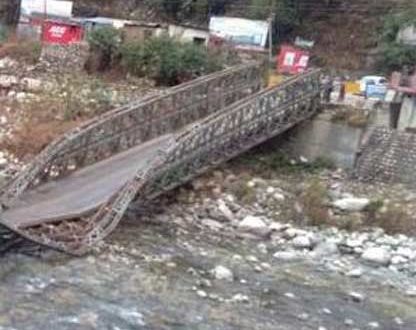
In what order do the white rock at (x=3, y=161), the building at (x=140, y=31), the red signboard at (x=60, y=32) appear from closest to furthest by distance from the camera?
the white rock at (x=3, y=161)
the building at (x=140, y=31)
the red signboard at (x=60, y=32)

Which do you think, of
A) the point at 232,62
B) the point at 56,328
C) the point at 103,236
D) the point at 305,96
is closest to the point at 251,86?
the point at 305,96

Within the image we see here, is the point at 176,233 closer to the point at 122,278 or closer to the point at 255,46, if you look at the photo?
the point at 122,278

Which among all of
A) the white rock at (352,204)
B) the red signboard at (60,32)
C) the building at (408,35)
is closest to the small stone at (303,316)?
the white rock at (352,204)

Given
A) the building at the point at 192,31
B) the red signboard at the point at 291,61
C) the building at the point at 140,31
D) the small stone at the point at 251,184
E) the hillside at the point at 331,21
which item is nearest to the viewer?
the small stone at the point at 251,184

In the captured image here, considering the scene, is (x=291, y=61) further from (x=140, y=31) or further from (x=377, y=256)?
(x=377, y=256)

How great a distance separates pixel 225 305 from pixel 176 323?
1110 millimetres

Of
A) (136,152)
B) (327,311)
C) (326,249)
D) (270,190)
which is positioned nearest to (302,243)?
(326,249)

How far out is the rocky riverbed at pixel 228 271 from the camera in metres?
13.1

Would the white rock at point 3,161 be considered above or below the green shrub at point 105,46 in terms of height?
below

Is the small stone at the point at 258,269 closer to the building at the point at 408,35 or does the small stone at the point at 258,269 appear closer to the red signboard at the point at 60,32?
the red signboard at the point at 60,32

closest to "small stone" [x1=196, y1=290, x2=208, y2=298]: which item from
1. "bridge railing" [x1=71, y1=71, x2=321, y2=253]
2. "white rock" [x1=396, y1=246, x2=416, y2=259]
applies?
"bridge railing" [x1=71, y1=71, x2=321, y2=253]

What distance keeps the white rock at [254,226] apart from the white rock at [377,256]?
2.07 meters

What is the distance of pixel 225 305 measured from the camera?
13734 mm

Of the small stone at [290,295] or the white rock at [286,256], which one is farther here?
the white rock at [286,256]
